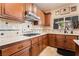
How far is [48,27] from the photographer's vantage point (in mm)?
1476

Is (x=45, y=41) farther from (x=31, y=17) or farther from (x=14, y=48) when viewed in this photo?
(x=14, y=48)

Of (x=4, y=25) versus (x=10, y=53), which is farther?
(x=4, y=25)

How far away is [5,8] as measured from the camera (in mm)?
1276

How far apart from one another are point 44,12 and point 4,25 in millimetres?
565

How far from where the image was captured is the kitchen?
1329 mm

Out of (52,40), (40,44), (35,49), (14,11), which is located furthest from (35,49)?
(14,11)

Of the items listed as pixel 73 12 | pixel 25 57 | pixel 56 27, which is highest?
pixel 73 12

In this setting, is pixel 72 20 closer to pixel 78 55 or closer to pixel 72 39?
pixel 72 39

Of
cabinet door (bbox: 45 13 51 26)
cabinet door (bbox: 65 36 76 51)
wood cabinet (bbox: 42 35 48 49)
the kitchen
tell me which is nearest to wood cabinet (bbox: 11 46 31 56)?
the kitchen

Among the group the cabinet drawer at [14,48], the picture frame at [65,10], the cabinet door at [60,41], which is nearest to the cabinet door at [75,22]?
the picture frame at [65,10]

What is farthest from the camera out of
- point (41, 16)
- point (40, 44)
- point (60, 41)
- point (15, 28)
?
point (40, 44)

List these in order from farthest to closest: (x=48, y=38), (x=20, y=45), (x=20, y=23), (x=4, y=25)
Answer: (x=20, y=23) < (x=48, y=38) < (x=4, y=25) < (x=20, y=45)

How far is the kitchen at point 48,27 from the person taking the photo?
1.33m

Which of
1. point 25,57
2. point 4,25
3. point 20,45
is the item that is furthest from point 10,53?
point 4,25
